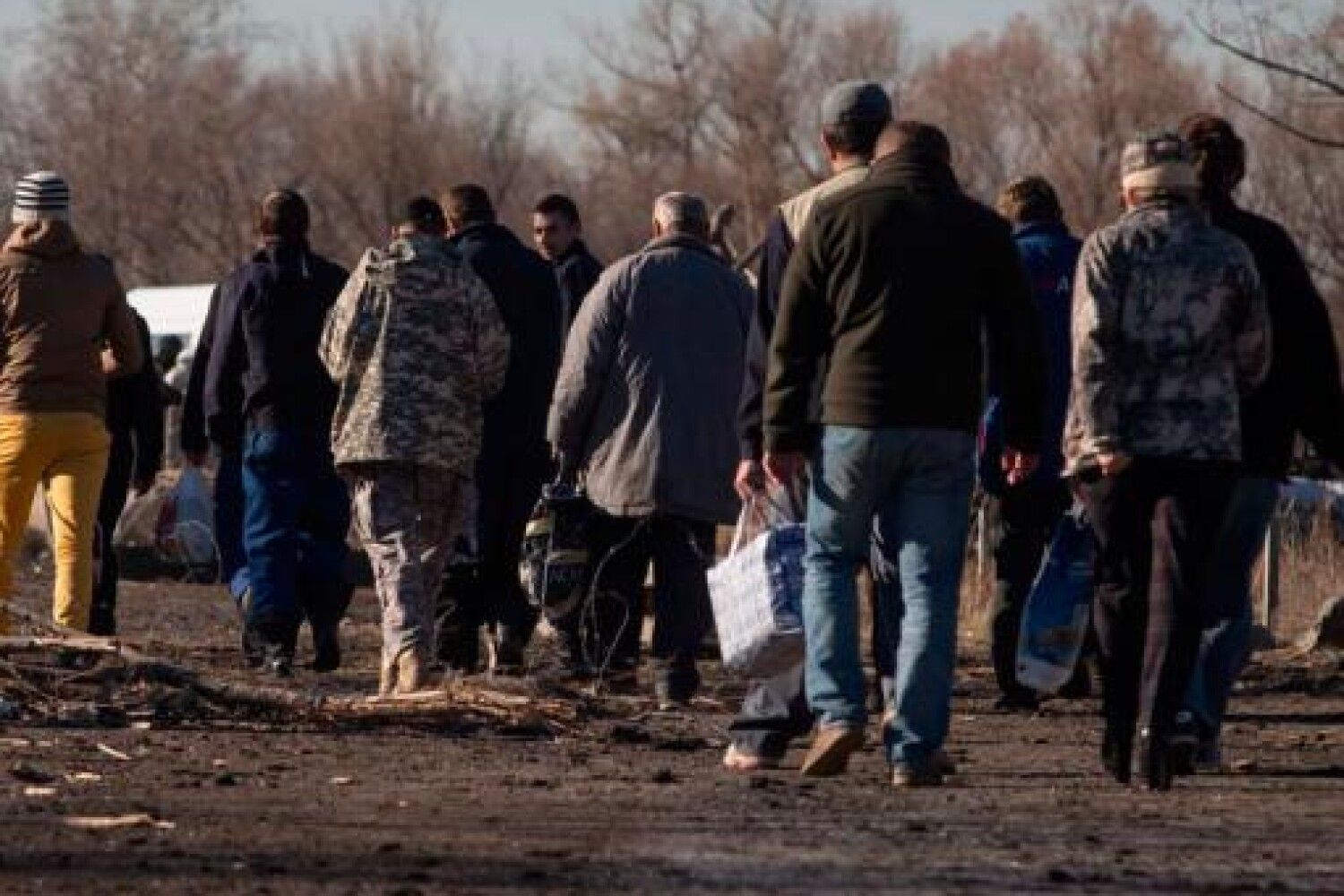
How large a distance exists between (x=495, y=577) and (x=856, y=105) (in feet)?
16.4

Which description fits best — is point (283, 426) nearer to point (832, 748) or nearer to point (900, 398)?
point (832, 748)

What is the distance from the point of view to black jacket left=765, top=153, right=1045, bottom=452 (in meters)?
10.4

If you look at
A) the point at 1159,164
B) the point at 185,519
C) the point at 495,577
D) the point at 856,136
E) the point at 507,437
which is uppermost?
the point at 856,136

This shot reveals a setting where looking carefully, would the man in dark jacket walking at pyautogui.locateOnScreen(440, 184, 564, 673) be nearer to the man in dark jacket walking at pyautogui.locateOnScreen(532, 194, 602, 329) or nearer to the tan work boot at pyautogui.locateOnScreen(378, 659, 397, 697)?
the man in dark jacket walking at pyautogui.locateOnScreen(532, 194, 602, 329)

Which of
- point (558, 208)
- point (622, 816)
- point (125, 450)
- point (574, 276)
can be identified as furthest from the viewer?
point (125, 450)

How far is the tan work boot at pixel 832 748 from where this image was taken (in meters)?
10.5

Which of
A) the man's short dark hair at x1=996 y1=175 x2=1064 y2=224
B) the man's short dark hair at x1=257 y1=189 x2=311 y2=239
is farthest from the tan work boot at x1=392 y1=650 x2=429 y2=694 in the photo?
the man's short dark hair at x1=996 y1=175 x2=1064 y2=224

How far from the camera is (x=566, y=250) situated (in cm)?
1662

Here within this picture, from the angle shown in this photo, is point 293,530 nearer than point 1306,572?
Yes

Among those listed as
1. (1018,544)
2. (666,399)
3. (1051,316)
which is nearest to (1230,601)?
(1051,316)

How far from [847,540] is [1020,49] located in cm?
7674

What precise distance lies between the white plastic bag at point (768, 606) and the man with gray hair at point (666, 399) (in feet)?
9.66

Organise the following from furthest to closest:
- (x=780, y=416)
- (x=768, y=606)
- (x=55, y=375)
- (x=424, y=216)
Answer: (x=55, y=375)
(x=424, y=216)
(x=768, y=606)
(x=780, y=416)

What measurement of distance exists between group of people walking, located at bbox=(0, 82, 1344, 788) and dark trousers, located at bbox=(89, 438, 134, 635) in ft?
0.16
